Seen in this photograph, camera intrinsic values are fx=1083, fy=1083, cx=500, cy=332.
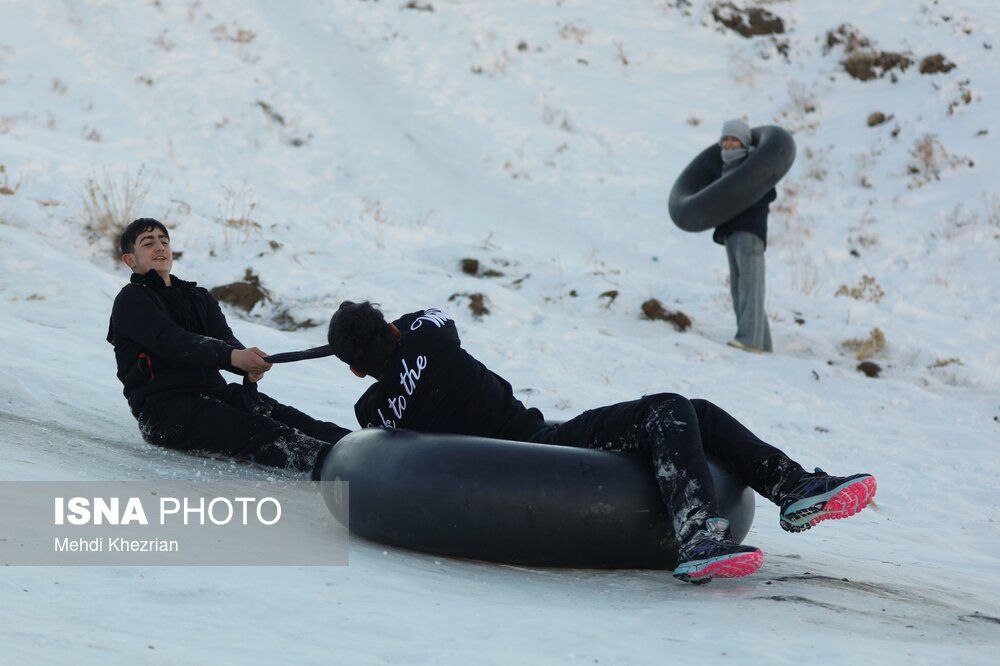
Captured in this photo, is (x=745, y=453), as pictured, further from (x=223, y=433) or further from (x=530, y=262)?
(x=530, y=262)

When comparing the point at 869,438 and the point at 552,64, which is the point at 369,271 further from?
the point at 552,64

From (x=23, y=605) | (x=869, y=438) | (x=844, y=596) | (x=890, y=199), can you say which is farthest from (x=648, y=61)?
(x=23, y=605)

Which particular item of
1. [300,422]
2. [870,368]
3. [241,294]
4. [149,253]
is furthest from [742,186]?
[149,253]

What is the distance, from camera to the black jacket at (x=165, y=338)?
4508 millimetres

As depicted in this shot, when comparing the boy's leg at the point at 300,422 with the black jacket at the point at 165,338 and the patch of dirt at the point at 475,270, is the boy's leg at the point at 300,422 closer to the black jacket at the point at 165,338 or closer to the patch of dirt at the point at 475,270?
the black jacket at the point at 165,338

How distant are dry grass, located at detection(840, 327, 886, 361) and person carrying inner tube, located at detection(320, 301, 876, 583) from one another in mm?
5194

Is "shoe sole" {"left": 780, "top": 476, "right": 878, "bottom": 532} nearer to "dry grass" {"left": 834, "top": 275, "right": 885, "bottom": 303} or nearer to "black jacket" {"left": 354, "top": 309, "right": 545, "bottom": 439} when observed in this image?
"black jacket" {"left": 354, "top": 309, "right": 545, "bottom": 439}

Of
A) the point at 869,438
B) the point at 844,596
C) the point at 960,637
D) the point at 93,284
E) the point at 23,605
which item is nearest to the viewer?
the point at 23,605

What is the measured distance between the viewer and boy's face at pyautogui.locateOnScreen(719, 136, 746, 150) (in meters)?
9.09

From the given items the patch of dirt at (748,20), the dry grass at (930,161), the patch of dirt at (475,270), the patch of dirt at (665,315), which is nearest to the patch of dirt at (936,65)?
the dry grass at (930,161)

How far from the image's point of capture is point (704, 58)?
16.6 metres

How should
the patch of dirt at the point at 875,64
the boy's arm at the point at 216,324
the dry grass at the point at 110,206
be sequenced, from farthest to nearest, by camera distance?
the patch of dirt at the point at 875,64 → the dry grass at the point at 110,206 → the boy's arm at the point at 216,324

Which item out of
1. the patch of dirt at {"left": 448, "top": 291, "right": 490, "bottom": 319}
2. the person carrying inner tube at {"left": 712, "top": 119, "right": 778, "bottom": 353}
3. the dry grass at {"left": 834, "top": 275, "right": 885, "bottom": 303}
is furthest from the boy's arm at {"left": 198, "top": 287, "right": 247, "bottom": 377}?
the dry grass at {"left": 834, "top": 275, "right": 885, "bottom": 303}

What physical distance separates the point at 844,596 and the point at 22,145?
8992mm
